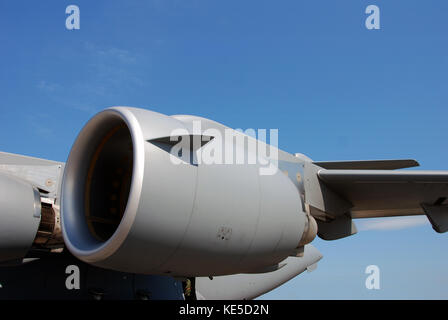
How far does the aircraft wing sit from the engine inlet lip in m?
2.66

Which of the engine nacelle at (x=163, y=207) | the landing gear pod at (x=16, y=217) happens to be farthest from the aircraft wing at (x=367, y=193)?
the landing gear pod at (x=16, y=217)

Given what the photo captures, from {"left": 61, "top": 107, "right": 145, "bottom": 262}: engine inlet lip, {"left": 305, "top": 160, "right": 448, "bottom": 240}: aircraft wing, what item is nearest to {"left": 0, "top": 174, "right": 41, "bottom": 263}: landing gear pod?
{"left": 61, "top": 107, "right": 145, "bottom": 262}: engine inlet lip

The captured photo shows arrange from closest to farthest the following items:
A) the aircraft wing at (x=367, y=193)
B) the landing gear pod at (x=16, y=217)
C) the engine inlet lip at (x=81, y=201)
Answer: the engine inlet lip at (x=81, y=201) → the landing gear pod at (x=16, y=217) → the aircraft wing at (x=367, y=193)

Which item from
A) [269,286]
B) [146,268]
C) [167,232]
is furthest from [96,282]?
[269,286]

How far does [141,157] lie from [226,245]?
102cm

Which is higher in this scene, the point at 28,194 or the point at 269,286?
the point at 28,194

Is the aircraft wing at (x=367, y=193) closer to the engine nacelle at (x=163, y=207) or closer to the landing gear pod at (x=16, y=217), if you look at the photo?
the engine nacelle at (x=163, y=207)

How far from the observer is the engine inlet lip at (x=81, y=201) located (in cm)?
302

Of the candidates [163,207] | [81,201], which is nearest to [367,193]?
[163,207]

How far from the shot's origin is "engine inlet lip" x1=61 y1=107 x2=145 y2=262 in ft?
9.92

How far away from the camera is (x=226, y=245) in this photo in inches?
138

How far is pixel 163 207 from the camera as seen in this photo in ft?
10.1

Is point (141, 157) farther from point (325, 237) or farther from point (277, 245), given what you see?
point (325, 237)

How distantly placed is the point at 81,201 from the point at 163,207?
3.86 ft
